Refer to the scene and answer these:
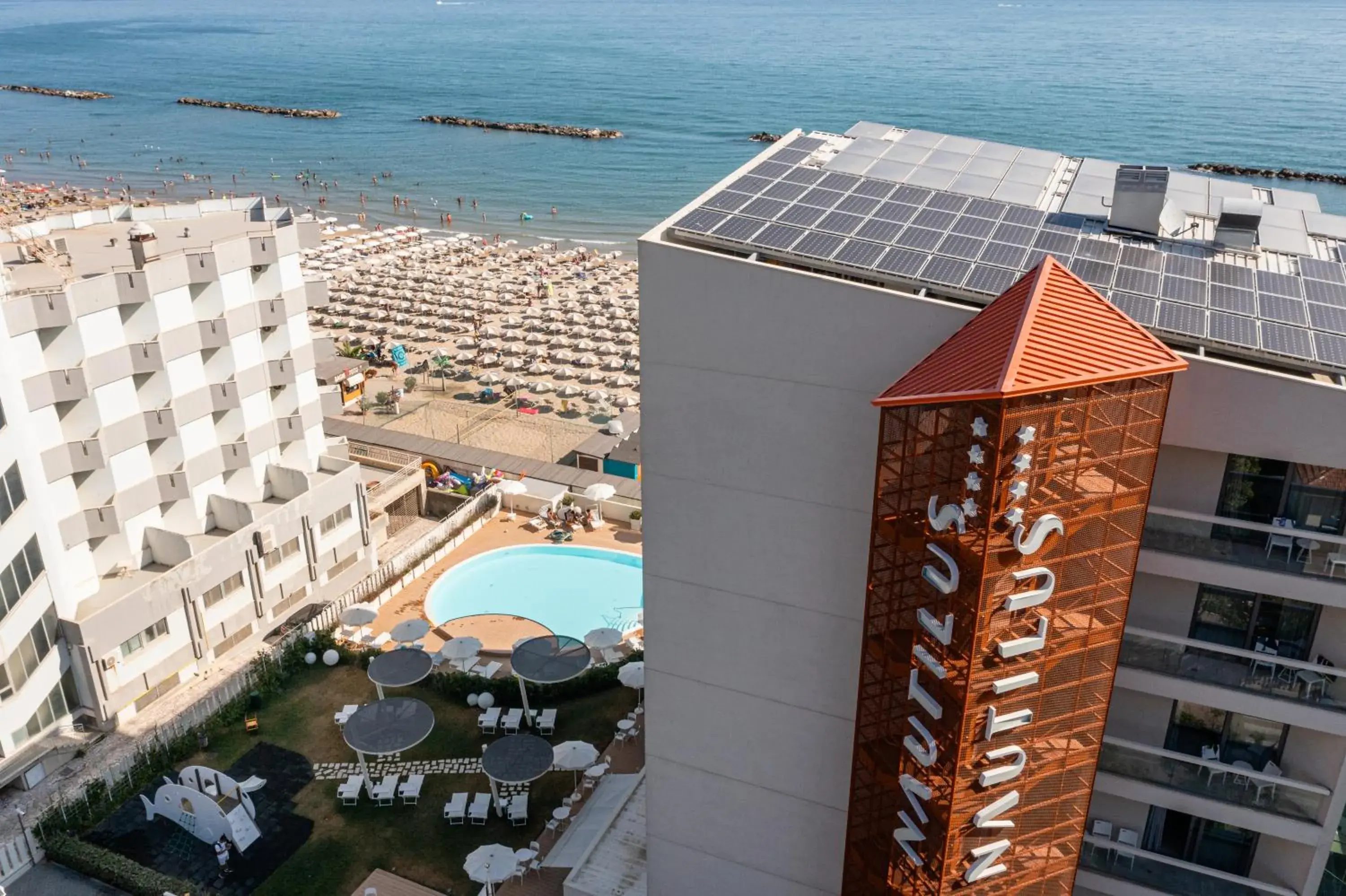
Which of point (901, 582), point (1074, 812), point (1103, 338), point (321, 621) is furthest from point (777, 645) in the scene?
point (321, 621)

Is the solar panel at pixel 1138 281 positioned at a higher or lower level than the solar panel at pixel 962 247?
lower

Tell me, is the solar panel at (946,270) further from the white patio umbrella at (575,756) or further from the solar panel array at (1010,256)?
the white patio umbrella at (575,756)

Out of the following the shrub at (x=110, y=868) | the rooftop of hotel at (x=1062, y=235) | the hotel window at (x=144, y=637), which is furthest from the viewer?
the hotel window at (x=144, y=637)

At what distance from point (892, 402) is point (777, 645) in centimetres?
733

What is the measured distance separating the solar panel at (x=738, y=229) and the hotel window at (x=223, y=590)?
2965 cm

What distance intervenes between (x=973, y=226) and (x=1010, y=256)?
1819 millimetres

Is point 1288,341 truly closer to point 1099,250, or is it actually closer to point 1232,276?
point 1232,276

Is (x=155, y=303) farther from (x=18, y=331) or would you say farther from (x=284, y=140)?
(x=284, y=140)

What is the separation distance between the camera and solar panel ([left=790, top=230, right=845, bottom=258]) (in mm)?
20281

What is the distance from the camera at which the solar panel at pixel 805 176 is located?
24.1 metres

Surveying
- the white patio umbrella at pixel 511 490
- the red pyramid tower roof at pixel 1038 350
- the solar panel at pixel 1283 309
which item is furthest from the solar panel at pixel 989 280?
the white patio umbrella at pixel 511 490

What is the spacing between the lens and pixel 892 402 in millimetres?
17328

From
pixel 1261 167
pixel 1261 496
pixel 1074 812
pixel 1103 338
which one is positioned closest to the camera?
pixel 1103 338

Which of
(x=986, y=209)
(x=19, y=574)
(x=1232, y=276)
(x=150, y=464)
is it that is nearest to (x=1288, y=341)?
(x=1232, y=276)
